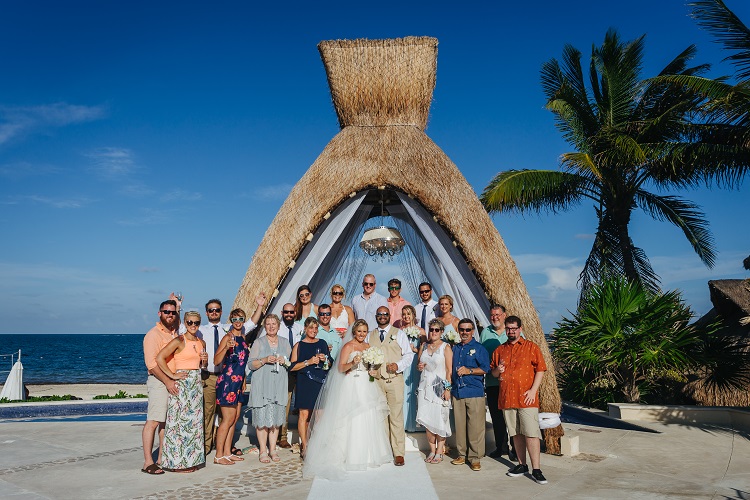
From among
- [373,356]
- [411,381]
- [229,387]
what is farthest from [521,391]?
[229,387]

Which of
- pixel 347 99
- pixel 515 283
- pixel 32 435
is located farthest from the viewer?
pixel 347 99

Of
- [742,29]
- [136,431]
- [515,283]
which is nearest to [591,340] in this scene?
[515,283]

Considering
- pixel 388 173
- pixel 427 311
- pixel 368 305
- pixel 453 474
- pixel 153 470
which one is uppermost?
pixel 388 173

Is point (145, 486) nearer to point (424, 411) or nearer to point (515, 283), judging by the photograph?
point (424, 411)

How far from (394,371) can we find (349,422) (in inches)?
25.0

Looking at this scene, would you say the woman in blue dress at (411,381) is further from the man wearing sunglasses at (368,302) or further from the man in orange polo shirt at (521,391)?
the man in orange polo shirt at (521,391)

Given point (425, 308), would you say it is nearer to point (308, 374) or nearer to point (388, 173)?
point (308, 374)

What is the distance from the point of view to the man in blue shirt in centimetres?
511

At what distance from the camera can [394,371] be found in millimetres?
5238

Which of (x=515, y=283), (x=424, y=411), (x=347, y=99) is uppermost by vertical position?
(x=347, y=99)

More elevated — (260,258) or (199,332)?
(260,258)

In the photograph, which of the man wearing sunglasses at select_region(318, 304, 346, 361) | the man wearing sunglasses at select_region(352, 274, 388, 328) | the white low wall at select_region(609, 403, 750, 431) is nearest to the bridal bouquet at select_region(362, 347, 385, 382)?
the man wearing sunglasses at select_region(318, 304, 346, 361)

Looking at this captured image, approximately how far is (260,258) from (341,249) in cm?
156

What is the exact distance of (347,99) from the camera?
7.77m
